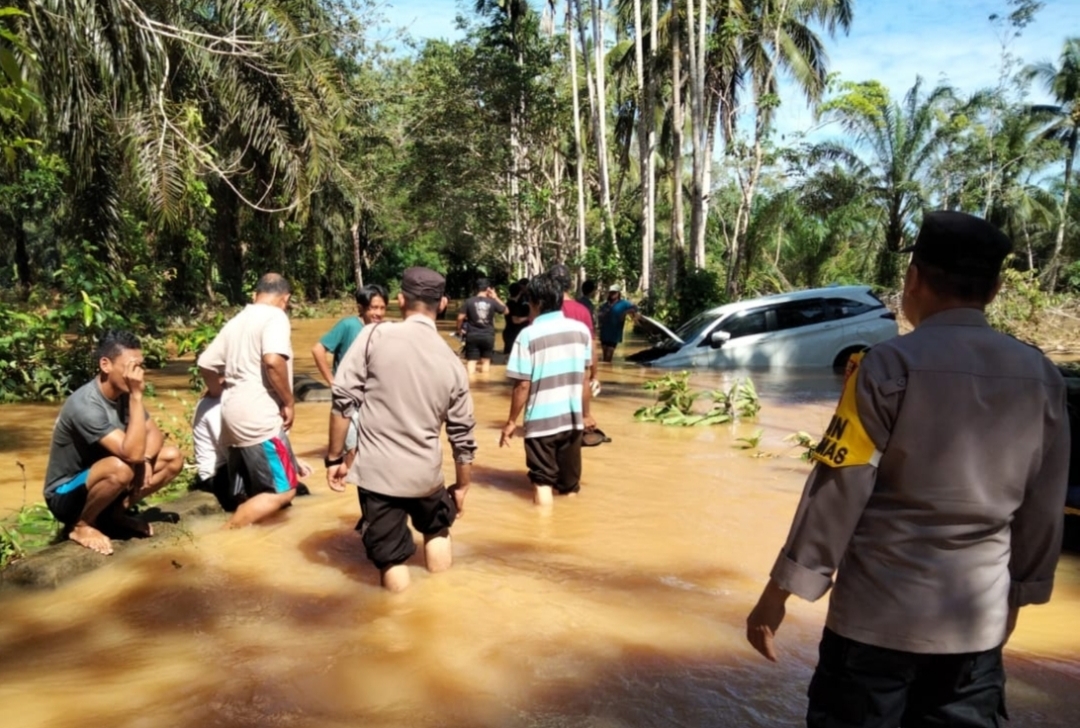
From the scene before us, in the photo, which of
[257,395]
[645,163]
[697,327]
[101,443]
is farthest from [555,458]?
[645,163]

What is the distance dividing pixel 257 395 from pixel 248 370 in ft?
0.58

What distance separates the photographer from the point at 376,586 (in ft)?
17.0

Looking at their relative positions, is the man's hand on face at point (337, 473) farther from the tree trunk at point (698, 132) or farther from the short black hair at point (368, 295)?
the tree trunk at point (698, 132)

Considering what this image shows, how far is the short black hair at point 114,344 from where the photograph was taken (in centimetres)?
502

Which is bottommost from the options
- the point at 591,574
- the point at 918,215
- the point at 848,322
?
the point at 591,574

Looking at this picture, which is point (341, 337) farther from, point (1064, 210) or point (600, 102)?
point (1064, 210)

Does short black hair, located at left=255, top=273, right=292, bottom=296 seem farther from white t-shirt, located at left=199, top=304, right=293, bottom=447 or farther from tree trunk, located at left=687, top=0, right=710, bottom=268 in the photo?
tree trunk, located at left=687, top=0, right=710, bottom=268

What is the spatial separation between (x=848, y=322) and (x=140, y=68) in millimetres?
11413

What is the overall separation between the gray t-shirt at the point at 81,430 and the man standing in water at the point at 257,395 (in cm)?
82

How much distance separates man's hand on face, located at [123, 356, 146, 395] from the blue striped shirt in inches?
101

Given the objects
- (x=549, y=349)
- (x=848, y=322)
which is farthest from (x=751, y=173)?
(x=549, y=349)

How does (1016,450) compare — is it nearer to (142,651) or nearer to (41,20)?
(142,651)

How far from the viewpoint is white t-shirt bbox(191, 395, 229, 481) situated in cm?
624

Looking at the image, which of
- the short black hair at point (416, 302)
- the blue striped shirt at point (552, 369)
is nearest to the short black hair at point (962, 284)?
the short black hair at point (416, 302)
